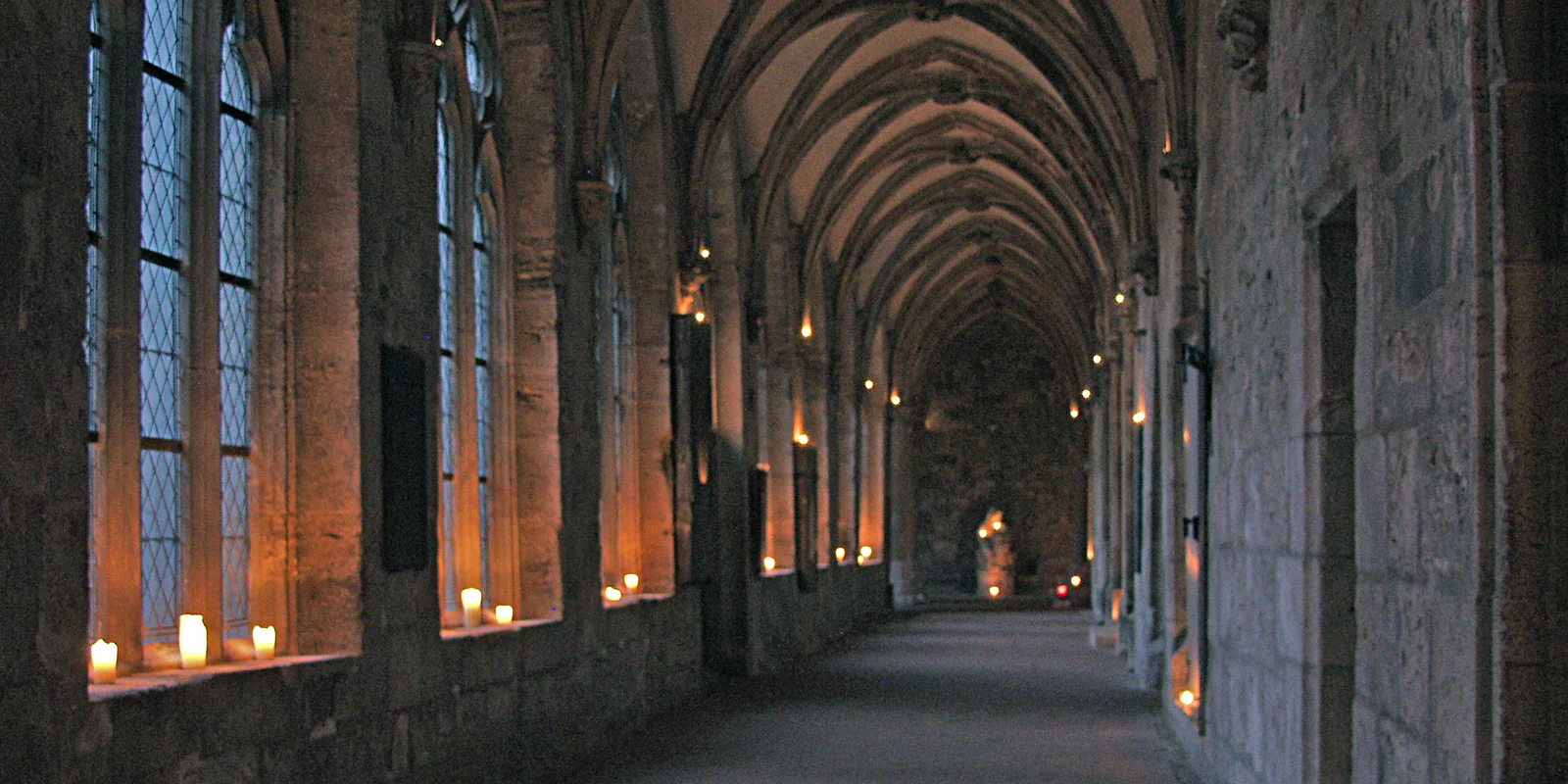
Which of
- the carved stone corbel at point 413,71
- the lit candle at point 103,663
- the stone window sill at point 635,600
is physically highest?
the carved stone corbel at point 413,71

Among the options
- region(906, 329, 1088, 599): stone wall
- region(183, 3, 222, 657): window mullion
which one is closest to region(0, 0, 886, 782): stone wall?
region(183, 3, 222, 657): window mullion

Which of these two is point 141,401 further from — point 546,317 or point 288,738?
point 546,317

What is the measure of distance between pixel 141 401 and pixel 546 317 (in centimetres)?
449

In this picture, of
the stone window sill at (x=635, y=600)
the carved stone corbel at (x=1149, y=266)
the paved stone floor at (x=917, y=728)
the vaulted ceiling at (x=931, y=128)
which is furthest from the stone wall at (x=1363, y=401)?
the carved stone corbel at (x=1149, y=266)

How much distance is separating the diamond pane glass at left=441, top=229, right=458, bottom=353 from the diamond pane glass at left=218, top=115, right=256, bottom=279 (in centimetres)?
230

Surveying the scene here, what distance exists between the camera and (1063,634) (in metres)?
24.0

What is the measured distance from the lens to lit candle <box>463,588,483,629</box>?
31.7 feet

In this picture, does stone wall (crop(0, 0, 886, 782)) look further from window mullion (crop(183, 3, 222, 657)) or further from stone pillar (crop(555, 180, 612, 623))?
window mullion (crop(183, 3, 222, 657))

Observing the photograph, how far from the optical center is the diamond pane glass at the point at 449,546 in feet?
31.5

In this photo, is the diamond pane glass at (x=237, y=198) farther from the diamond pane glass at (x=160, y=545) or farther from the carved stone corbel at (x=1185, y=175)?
the carved stone corbel at (x=1185, y=175)

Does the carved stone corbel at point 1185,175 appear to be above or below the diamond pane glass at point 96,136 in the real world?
above

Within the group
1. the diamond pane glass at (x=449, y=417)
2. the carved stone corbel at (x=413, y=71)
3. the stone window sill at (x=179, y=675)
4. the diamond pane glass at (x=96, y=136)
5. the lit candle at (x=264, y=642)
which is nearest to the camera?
the stone window sill at (x=179, y=675)

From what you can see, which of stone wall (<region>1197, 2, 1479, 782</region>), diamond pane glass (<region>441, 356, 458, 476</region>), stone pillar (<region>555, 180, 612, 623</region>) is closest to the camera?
stone wall (<region>1197, 2, 1479, 782</region>)

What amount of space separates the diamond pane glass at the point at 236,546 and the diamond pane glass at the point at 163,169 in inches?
39.1
